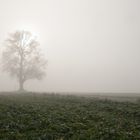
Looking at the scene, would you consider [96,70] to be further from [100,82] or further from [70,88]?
[70,88]

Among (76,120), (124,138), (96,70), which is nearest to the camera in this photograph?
(124,138)

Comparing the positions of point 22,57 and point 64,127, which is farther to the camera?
point 22,57

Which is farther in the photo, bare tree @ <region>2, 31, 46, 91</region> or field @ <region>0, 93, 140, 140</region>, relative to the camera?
bare tree @ <region>2, 31, 46, 91</region>

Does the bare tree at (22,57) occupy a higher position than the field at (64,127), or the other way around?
the bare tree at (22,57)

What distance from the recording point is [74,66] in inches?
7195

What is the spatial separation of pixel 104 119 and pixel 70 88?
375ft

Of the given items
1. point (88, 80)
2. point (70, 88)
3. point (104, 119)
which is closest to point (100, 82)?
point (88, 80)

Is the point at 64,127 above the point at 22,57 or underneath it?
underneath

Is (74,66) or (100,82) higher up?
(74,66)

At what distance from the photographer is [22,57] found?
3223 inches

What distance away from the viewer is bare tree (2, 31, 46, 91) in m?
81.5

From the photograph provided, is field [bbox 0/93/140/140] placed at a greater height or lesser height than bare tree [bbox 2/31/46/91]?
lesser

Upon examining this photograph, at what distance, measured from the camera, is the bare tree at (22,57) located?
8150cm

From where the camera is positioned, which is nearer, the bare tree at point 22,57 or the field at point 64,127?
the field at point 64,127
